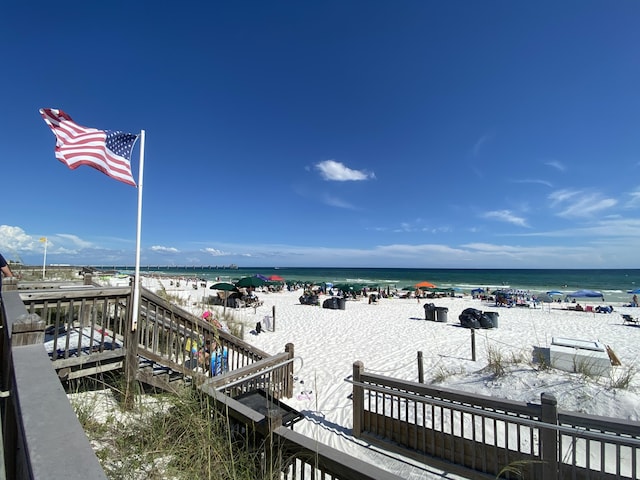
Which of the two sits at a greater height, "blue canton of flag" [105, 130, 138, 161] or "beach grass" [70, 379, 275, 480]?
"blue canton of flag" [105, 130, 138, 161]

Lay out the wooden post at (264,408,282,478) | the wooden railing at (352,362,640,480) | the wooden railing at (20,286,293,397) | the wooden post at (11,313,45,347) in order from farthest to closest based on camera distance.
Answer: the wooden railing at (20,286,293,397) < the wooden railing at (352,362,640,480) < the wooden post at (264,408,282,478) < the wooden post at (11,313,45,347)

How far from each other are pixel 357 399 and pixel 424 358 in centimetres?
528

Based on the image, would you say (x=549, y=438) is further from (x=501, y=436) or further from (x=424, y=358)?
(x=424, y=358)

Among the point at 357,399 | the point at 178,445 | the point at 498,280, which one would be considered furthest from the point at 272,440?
the point at 498,280

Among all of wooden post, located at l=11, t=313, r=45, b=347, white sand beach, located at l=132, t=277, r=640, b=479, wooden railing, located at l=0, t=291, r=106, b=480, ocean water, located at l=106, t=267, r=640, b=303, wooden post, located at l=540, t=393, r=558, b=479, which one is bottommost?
ocean water, located at l=106, t=267, r=640, b=303

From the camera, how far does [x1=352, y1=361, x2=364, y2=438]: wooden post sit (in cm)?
472

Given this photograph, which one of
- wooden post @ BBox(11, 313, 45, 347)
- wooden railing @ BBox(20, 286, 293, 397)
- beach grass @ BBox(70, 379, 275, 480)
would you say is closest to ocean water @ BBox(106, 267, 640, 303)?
wooden railing @ BBox(20, 286, 293, 397)

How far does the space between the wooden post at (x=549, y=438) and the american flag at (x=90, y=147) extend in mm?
6799

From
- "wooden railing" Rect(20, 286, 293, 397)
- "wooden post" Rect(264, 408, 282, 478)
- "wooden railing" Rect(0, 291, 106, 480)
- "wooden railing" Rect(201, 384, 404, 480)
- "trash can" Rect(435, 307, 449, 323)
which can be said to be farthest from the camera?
"trash can" Rect(435, 307, 449, 323)

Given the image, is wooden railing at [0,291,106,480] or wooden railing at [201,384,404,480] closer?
wooden railing at [0,291,106,480]

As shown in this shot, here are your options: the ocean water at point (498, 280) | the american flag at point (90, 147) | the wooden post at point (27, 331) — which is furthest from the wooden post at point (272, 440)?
the ocean water at point (498, 280)

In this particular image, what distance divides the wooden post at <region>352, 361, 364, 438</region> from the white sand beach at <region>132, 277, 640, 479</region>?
18 cm

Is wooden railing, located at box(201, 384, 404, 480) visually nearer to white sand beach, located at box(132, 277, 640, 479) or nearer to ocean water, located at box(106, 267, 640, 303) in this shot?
white sand beach, located at box(132, 277, 640, 479)

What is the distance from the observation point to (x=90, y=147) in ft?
16.7
